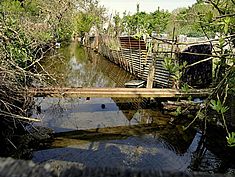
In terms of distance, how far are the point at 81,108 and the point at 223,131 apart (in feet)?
15.7

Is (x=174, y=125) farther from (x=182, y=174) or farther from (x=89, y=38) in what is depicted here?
(x=89, y=38)

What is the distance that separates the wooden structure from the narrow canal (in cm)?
159

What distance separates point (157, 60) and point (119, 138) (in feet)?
20.1

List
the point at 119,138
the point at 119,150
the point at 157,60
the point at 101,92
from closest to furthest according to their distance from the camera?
the point at 119,150
the point at 119,138
the point at 101,92
the point at 157,60

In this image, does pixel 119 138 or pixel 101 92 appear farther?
pixel 101 92

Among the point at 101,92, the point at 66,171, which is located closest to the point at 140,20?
the point at 101,92

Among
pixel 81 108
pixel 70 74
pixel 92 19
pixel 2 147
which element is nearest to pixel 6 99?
pixel 2 147

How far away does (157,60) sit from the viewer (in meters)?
13.2

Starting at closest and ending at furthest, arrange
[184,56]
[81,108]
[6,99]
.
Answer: [6,99]
[81,108]
[184,56]

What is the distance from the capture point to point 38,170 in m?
0.81

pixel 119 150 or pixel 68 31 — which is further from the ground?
pixel 68 31

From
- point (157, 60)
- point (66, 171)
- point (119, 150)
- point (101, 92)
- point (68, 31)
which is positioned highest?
point (68, 31)

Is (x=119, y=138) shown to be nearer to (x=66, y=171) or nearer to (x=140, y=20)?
(x=66, y=171)

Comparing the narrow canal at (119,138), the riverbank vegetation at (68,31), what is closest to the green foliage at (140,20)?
the riverbank vegetation at (68,31)
